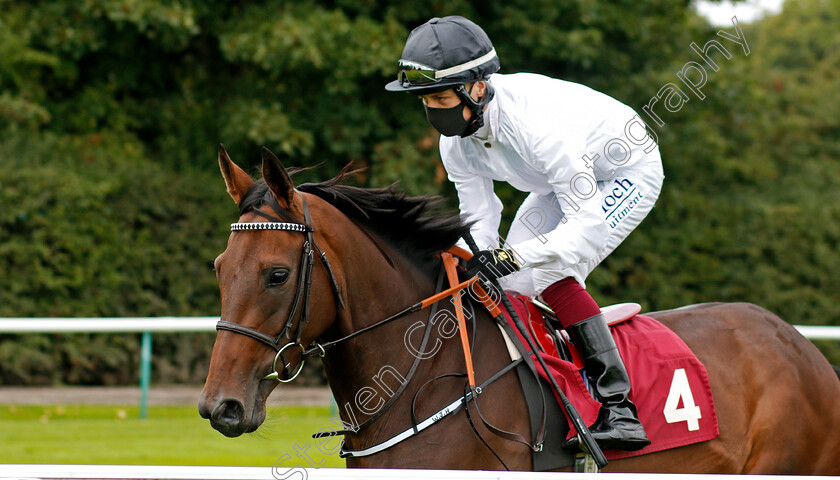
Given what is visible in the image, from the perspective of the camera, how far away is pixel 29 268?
29.1 ft

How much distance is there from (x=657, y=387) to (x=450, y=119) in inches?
48.4

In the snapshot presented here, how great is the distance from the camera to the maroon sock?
3.13m

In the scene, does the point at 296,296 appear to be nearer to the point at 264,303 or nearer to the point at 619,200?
the point at 264,303

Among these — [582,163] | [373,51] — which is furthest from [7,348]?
[582,163]

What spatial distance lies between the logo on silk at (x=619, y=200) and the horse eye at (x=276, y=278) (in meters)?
1.41

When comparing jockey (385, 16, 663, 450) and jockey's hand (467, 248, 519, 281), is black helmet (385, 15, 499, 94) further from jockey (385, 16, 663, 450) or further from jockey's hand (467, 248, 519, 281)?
jockey's hand (467, 248, 519, 281)

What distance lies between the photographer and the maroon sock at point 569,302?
3.13m

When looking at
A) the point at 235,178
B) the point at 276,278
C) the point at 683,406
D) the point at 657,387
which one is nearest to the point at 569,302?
the point at 657,387

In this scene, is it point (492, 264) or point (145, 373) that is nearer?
point (492, 264)

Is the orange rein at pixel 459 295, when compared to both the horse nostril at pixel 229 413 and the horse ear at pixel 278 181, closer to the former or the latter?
the horse ear at pixel 278 181

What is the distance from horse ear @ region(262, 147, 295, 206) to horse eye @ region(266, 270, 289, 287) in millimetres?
246

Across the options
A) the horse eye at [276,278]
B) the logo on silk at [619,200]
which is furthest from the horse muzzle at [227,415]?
the logo on silk at [619,200]

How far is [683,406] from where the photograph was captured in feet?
10.4

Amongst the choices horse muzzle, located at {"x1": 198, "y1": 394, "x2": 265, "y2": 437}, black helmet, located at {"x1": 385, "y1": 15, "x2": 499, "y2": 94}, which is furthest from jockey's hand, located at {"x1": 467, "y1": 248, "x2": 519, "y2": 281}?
horse muzzle, located at {"x1": 198, "y1": 394, "x2": 265, "y2": 437}
